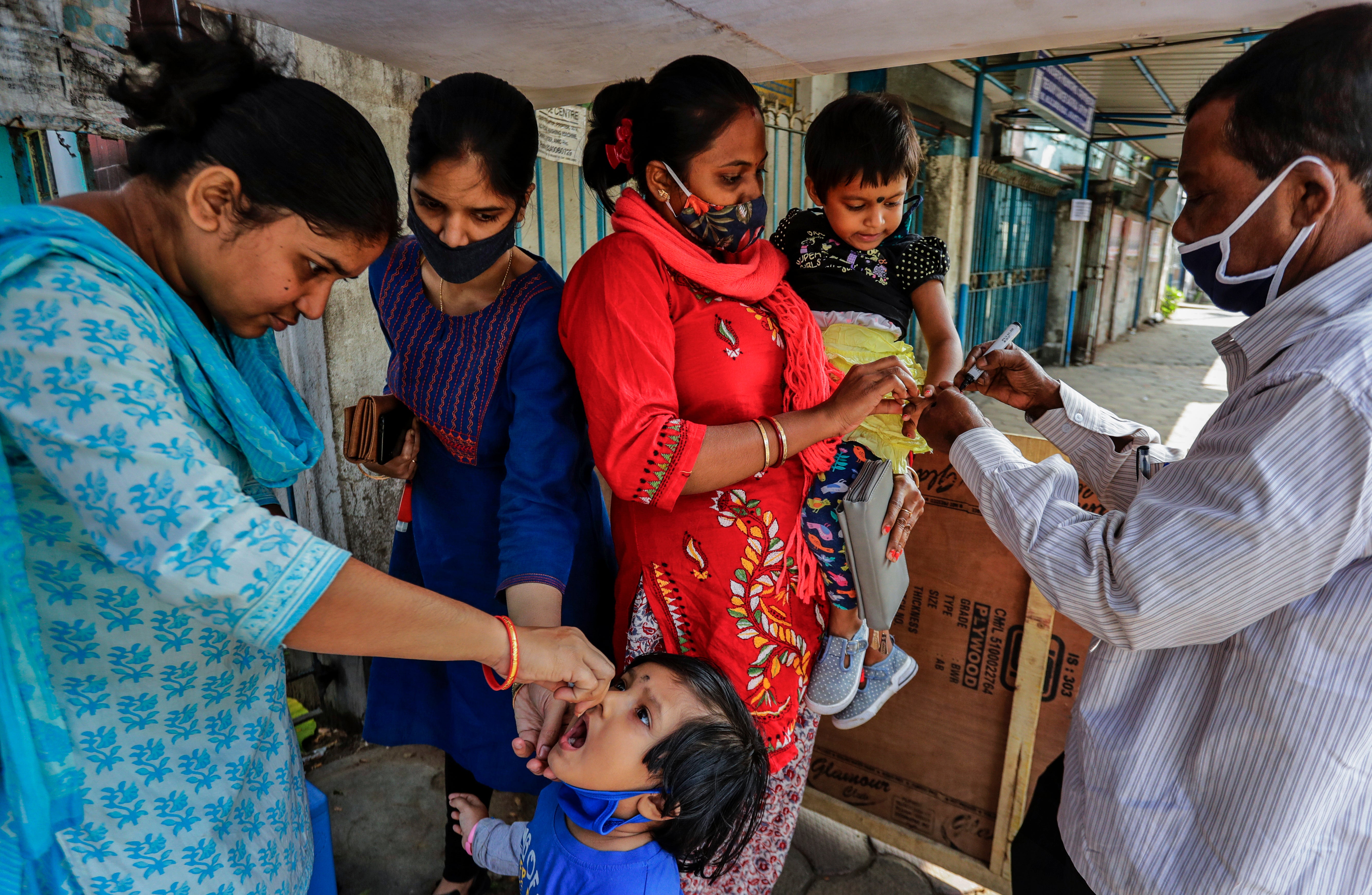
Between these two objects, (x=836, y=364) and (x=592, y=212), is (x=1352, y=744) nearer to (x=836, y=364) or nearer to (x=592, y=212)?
(x=836, y=364)

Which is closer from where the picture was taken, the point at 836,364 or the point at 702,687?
the point at 702,687

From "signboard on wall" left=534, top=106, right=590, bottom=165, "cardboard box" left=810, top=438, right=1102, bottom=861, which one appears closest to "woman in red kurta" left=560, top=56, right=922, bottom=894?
"cardboard box" left=810, top=438, right=1102, bottom=861

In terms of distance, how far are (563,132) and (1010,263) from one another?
9236 millimetres

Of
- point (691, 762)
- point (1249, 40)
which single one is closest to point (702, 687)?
point (691, 762)

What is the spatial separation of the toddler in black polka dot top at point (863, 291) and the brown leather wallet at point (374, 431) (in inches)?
39.5

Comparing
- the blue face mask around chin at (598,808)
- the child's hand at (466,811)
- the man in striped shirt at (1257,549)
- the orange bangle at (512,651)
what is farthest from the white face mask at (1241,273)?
the child's hand at (466,811)

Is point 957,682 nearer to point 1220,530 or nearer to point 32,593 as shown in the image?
point 1220,530

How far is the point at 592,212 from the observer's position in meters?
4.30

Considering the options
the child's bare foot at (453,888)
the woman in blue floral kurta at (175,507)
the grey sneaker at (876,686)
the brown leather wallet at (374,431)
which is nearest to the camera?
the woman in blue floral kurta at (175,507)

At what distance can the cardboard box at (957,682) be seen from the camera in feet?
8.14

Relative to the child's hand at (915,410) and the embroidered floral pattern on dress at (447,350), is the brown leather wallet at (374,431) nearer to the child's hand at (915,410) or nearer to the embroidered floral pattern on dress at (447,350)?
the embroidered floral pattern on dress at (447,350)

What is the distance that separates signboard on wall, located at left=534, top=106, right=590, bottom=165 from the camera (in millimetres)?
3705

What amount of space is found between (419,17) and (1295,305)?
1833 mm

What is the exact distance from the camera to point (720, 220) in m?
1.62
